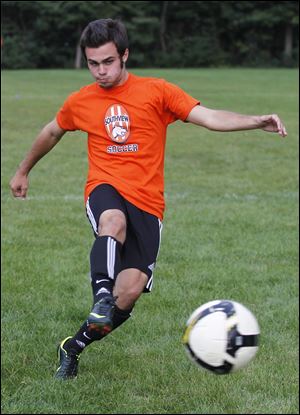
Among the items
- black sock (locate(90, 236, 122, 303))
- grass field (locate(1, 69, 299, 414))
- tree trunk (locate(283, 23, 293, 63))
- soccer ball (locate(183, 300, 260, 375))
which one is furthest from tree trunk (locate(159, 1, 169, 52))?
soccer ball (locate(183, 300, 260, 375))

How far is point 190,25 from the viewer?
60719 millimetres

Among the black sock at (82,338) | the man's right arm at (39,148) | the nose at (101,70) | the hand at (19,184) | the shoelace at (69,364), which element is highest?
the nose at (101,70)

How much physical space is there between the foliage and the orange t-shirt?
4876 centimetres

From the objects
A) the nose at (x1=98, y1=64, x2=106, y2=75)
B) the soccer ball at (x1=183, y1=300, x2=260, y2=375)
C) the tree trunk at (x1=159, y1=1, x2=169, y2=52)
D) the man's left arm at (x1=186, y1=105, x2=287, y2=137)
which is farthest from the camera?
the tree trunk at (x1=159, y1=1, x2=169, y2=52)

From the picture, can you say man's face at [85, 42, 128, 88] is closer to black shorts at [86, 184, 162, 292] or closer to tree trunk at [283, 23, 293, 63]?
black shorts at [86, 184, 162, 292]

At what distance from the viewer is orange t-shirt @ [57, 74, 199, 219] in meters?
4.66

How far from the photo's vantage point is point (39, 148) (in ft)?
16.6

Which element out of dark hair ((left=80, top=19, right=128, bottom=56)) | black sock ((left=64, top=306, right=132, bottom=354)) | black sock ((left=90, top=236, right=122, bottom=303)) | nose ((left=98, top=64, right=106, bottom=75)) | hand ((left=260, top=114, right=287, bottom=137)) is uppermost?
dark hair ((left=80, top=19, right=128, bottom=56))

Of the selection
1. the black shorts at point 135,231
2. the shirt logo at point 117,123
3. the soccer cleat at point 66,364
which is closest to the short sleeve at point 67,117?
the shirt logo at point 117,123

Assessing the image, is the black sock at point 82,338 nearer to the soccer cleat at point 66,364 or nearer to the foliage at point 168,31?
the soccer cleat at point 66,364

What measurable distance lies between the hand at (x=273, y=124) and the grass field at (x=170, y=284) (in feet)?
6.02

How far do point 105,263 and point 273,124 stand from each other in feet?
3.88

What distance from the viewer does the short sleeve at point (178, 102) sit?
468 cm

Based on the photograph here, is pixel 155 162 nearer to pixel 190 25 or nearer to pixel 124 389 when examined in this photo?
pixel 124 389
